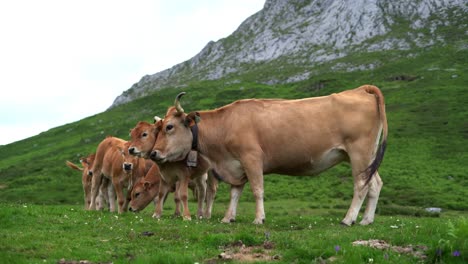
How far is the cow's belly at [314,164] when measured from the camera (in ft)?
47.0

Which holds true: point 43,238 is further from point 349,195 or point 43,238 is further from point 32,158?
point 32,158

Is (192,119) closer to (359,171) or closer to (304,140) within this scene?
(304,140)

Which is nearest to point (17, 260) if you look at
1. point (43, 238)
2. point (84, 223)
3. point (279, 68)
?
point (43, 238)

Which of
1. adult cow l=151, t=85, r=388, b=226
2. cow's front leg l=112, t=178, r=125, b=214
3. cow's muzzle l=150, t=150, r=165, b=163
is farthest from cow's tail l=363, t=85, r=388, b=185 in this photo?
cow's front leg l=112, t=178, r=125, b=214

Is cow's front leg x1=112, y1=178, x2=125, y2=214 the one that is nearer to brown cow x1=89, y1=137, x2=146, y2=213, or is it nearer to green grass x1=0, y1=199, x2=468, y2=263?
brown cow x1=89, y1=137, x2=146, y2=213

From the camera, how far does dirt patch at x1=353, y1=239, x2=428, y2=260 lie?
956 cm

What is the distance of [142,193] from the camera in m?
19.4

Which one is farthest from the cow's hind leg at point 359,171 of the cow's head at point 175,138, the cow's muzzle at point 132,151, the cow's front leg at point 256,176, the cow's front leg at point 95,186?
the cow's front leg at point 95,186

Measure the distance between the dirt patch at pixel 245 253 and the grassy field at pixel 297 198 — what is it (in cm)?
4

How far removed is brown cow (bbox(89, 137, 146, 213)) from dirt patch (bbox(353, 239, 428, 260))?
390 inches

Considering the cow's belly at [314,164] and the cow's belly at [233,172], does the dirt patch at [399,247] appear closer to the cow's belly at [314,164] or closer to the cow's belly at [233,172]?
the cow's belly at [314,164]

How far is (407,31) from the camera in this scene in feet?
514

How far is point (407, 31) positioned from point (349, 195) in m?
127

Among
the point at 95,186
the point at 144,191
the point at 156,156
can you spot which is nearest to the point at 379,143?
the point at 156,156
